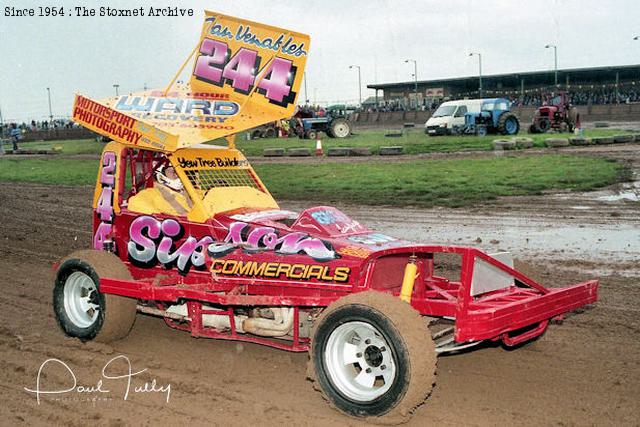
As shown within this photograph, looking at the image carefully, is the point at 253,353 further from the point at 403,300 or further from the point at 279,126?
the point at 279,126

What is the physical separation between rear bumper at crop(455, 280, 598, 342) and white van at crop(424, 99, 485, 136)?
27473mm

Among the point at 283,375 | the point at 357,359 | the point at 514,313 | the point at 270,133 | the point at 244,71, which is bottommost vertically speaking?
the point at 283,375

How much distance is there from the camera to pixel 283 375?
5.50 metres

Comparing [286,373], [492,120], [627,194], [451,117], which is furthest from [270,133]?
[286,373]

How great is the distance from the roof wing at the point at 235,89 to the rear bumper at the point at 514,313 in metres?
2.79

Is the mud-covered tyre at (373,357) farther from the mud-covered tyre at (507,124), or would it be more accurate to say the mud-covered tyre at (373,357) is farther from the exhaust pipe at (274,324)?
the mud-covered tyre at (507,124)

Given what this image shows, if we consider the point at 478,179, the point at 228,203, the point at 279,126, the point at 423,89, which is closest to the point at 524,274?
the point at 228,203

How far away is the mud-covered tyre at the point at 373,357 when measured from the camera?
4305 mm

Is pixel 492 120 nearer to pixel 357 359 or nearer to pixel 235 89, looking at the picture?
pixel 235 89

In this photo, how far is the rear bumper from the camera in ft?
14.5

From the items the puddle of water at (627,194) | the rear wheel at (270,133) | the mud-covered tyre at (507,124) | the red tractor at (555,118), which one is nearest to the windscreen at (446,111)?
the mud-covered tyre at (507,124)

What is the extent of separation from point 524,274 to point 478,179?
10699mm

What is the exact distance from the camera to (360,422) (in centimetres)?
455

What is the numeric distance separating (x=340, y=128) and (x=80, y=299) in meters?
29.9
